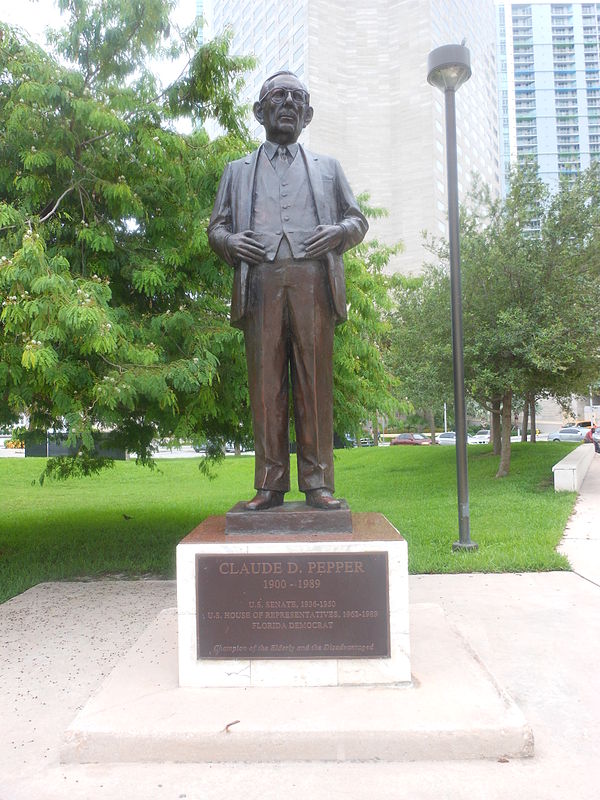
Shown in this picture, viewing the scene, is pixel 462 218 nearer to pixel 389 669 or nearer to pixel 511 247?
pixel 511 247

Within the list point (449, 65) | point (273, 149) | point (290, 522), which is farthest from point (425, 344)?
point (290, 522)

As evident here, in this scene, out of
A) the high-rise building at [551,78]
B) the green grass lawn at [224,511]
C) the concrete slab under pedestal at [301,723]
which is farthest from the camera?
the high-rise building at [551,78]

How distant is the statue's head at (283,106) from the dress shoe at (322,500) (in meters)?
2.16

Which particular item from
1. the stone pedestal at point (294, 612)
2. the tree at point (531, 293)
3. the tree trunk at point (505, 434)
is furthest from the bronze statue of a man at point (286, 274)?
the tree trunk at point (505, 434)

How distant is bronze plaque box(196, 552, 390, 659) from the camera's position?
3664 millimetres

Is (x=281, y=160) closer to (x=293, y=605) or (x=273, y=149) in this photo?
(x=273, y=149)

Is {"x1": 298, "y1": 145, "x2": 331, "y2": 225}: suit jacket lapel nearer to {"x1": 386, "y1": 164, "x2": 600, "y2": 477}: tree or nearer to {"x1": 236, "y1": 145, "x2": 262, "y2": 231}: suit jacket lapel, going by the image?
{"x1": 236, "y1": 145, "x2": 262, "y2": 231}: suit jacket lapel

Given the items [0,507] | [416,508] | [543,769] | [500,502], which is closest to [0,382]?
[543,769]

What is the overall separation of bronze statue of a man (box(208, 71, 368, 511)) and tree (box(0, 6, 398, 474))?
1541 mm

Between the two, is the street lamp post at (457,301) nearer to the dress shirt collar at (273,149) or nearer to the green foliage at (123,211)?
the green foliage at (123,211)

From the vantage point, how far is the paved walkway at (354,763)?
2.85 meters

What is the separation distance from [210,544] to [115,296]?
158 inches

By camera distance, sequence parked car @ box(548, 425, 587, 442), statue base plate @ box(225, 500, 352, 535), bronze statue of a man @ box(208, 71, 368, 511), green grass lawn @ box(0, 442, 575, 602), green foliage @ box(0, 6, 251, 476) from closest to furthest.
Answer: statue base plate @ box(225, 500, 352, 535) → bronze statue of a man @ box(208, 71, 368, 511) → green foliage @ box(0, 6, 251, 476) → green grass lawn @ box(0, 442, 575, 602) → parked car @ box(548, 425, 587, 442)

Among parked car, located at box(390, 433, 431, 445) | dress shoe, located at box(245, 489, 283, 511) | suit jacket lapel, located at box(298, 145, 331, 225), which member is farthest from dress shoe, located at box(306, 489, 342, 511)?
parked car, located at box(390, 433, 431, 445)
